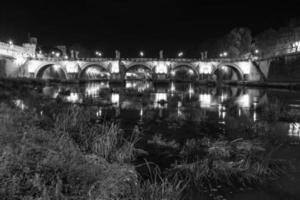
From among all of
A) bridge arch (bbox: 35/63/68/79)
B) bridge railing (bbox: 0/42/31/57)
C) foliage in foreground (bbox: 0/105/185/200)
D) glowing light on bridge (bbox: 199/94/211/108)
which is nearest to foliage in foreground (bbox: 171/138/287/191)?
foliage in foreground (bbox: 0/105/185/200)

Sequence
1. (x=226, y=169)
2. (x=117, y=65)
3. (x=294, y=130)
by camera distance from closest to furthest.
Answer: (x=226, y=169)
(x=294, y=130)
(x=117, y=65)

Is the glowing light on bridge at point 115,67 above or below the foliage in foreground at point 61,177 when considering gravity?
above

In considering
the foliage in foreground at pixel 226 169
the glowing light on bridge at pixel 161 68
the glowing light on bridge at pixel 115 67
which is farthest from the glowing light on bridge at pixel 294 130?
the glowing light on bridge at pixel 115 67

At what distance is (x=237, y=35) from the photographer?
91.8 metres

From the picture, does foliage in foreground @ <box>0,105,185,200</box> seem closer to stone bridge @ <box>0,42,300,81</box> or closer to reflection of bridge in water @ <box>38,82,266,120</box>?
reflection of bridge in water @ <box>38,82,266,120</box>

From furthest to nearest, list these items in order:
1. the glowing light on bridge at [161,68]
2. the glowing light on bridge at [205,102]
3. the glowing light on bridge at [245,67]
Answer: the glowing light on bridge at [161,68]
the glowing light on bridge at [245,67]
the glowing light on bridge at [205,102]

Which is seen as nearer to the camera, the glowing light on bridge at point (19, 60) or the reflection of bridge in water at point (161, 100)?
→ the reflection of bridge in water at point (161, 100)

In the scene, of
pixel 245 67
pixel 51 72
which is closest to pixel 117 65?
pixel 51 72

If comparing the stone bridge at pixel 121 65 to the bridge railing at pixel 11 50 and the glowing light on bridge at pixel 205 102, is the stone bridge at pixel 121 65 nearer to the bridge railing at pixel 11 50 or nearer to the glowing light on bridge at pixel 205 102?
the bridge railing at pixel 11 50

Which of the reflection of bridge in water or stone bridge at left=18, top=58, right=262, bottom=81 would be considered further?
stone bridge at left=18, top=58, right=262, bottom=81

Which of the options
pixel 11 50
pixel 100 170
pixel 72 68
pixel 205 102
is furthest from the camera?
pixel 72 68

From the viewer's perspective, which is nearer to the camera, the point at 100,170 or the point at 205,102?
the point at 100,170

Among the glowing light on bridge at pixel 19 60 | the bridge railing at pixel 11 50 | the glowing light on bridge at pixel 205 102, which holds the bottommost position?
the glowing light on bridge at pixel 205 102

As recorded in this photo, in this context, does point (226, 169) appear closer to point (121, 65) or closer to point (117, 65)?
point (117, 65)
